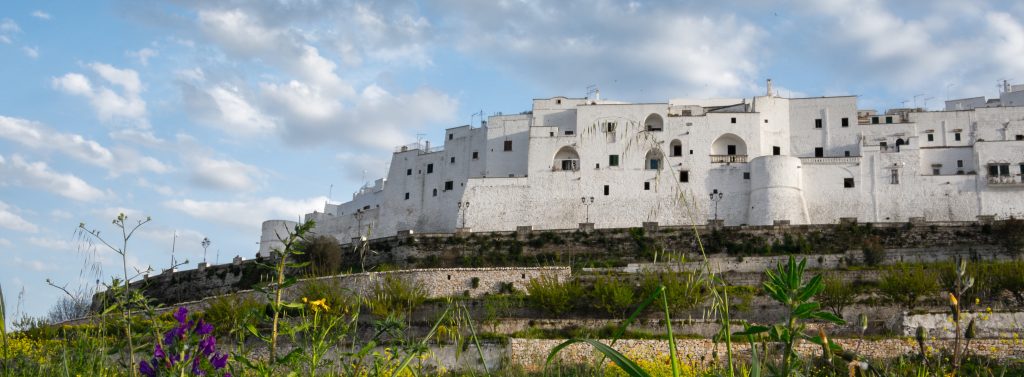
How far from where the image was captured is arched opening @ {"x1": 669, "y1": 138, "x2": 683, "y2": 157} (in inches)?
1900

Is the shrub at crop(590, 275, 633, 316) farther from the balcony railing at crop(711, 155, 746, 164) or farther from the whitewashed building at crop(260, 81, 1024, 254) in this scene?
the balcony railing at crop(711, 155, 746, 164)

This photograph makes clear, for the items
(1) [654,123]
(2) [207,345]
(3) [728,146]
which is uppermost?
(1) [654,123]

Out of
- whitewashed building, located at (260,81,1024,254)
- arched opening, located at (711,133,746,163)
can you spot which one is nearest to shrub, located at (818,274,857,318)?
whitewashed building, located at (260,81,1024,254)

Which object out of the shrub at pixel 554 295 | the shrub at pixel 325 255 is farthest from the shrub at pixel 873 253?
the shrub at pixel 325 255

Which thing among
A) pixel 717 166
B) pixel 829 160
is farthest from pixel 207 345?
pixel 829 160

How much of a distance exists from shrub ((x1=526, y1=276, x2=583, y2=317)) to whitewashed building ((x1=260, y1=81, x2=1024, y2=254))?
510 inches

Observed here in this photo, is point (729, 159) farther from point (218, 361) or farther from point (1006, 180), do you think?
point (218, 361)

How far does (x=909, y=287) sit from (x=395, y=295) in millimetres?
17262

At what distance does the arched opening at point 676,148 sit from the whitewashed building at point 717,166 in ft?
0.20

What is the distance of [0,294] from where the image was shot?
3410 mm

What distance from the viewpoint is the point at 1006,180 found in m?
43.9

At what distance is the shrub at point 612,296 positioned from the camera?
103ft

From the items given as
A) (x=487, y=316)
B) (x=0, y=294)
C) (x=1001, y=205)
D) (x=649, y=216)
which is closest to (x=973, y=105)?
(x=1001, y=205)

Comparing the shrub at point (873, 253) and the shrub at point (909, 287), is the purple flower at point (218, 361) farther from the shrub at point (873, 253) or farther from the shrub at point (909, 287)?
the shrub at point (873, 253)
